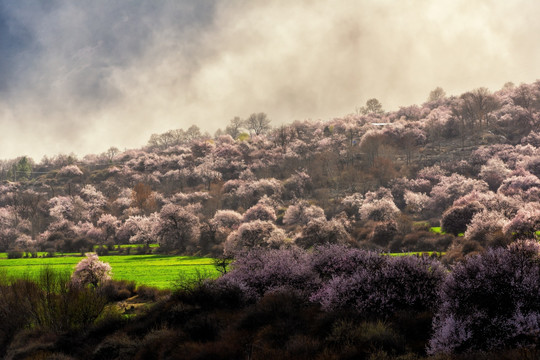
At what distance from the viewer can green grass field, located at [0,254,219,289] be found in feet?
140

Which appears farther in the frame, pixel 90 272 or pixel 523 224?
pixel 523 224

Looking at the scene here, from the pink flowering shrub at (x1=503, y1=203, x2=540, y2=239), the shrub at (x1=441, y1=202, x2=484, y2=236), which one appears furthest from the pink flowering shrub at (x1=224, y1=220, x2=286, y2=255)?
the pink flowering shrub at (x1=503, y1=203, x2=540, y2=239)

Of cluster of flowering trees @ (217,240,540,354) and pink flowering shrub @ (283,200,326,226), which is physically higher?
pink flowering shrub @ (283,200,326,226)

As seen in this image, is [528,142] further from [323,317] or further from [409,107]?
[323,317]

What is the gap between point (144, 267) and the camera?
2087 inches

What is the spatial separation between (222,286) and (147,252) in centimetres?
5335

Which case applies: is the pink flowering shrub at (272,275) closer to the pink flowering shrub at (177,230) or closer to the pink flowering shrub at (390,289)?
the pink flowering shrub at (390,289)

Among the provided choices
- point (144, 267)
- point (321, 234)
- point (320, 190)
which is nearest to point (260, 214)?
point (320, 190)

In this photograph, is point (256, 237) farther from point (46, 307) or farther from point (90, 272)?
point (46, 307)

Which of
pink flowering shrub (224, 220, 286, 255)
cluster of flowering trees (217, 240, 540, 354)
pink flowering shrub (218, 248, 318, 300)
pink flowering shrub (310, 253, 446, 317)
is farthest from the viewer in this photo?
pink flowering shrub (224, 220, 286, 255)

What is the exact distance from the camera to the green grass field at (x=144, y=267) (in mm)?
42812

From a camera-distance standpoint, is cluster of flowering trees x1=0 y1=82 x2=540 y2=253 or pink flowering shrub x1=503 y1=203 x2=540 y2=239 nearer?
pink flowering shrub x1=503 y1=203 x2=540 y2=239

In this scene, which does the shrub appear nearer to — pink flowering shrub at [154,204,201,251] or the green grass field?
the green grass field

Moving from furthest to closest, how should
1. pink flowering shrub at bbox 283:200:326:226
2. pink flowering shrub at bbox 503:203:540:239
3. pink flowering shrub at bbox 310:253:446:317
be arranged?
1. pink flowering shrub at bbox 283:200:326:226
2. pink flowering shrub at bbox 503:203:540:239
3. pink flowering shrub at bbox 310:253:446:317
